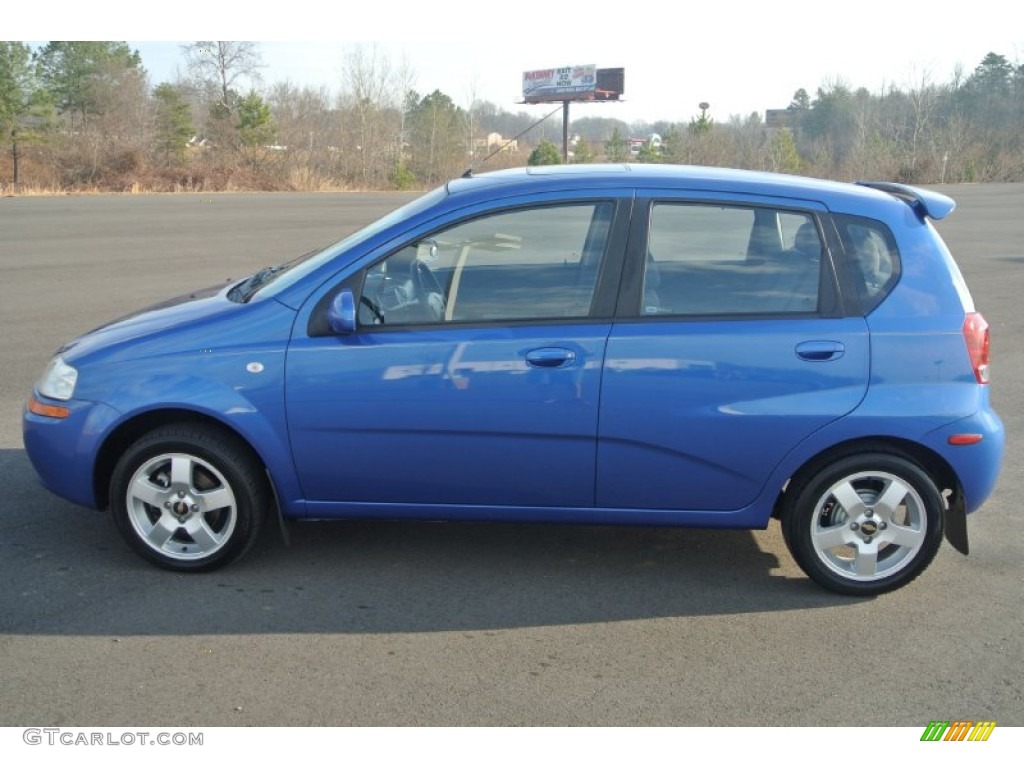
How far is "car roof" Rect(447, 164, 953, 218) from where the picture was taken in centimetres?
459

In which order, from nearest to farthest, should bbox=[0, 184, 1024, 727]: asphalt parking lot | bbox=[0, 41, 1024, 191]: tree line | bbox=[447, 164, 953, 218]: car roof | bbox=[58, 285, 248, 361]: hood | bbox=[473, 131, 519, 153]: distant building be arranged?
bbox=[0, 184, 1024, 727]: asphalt parking lot
bbox=[447, 164, 953, 218]: car roof
bbox=[58, 285, 248, 361]: hood
bbox=[0, 41, 1024, 191]: tree line
bbox=[473, 131, 519, 153]: distant building

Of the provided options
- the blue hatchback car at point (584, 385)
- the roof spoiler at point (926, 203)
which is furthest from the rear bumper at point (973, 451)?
the roof spoiler at point (926, 203)

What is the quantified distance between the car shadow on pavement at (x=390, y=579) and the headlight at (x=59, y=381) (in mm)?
777

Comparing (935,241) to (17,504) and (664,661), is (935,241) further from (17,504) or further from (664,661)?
(17,504)

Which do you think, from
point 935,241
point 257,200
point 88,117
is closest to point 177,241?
point 257,200

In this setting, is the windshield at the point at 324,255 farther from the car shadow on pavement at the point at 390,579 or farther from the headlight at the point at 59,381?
the car shadow on pavement at the point at 390,579

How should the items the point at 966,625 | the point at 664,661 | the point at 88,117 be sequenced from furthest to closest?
the point at 88,117
the point at 966,625
the point at 664,661

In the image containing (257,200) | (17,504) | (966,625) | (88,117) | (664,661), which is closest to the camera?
(664,661)

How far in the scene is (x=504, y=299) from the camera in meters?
4.55

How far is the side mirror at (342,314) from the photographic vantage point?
4.41 m

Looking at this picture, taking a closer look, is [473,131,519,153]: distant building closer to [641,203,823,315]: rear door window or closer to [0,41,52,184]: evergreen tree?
[0,41,52,184]: evergreen tree

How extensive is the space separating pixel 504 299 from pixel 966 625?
238 centimetres

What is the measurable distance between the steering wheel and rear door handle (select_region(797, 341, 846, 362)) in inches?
61.2

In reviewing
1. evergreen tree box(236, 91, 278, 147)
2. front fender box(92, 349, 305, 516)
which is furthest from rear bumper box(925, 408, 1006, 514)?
evergreen tree box(236, 91, 278, 147)
